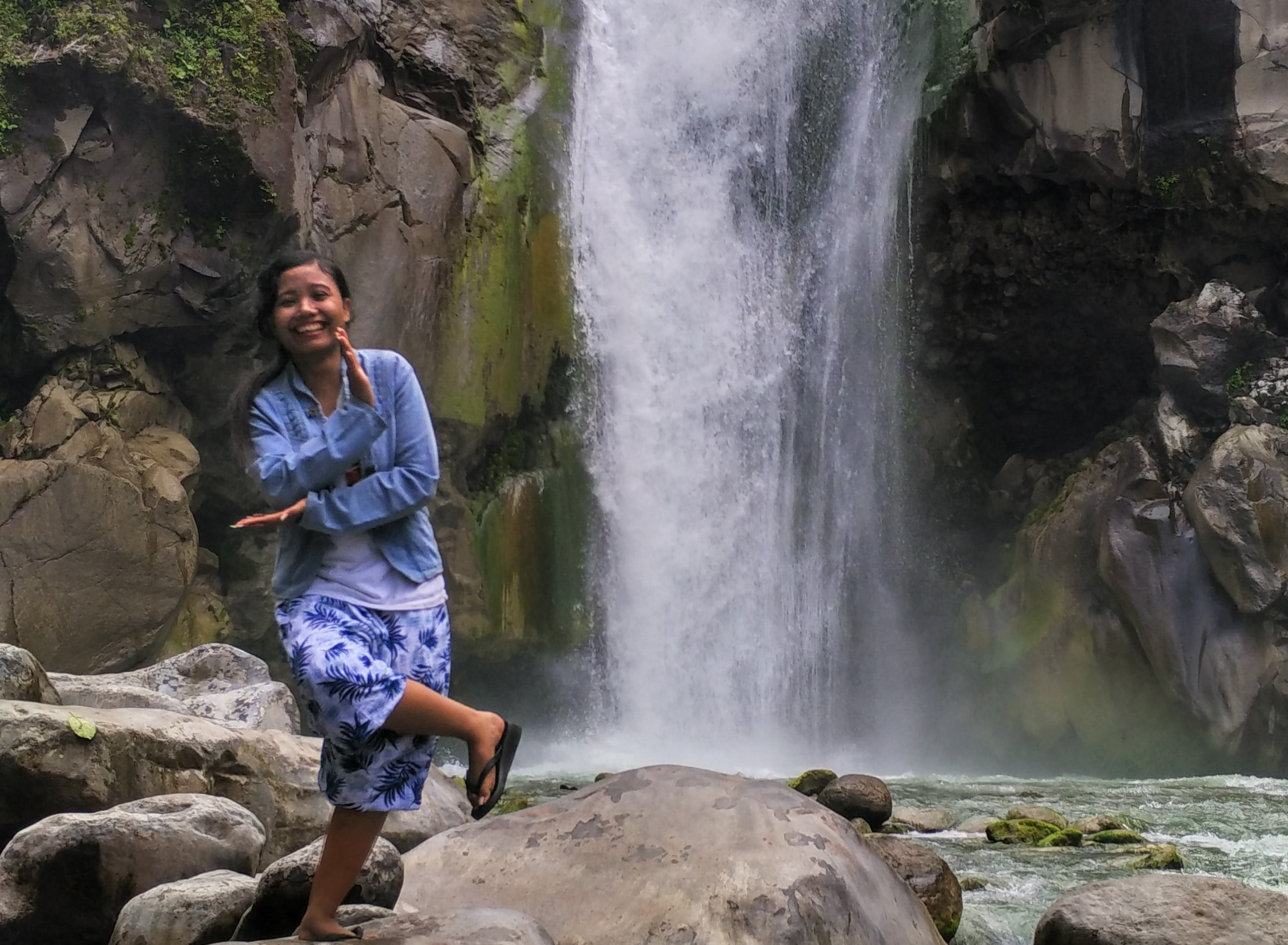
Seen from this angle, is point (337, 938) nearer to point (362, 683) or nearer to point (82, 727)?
point (362, 683)

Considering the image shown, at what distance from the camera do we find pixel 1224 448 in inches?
489

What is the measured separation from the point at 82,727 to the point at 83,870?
123 centimetres

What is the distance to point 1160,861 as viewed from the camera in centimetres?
711

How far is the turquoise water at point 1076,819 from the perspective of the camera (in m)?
6.14

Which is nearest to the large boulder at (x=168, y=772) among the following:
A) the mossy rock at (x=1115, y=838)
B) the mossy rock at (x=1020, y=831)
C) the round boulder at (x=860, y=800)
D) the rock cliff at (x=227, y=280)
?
the round boulder at (x=860, y=800)

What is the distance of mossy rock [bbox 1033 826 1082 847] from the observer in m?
7.92

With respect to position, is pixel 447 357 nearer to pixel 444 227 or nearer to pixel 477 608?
pixel 444 227

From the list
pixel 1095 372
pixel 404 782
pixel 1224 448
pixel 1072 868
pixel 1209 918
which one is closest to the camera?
pixel 404 782

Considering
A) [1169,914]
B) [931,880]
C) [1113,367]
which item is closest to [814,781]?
[931,880]

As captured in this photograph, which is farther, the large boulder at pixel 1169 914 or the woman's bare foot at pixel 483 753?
the large boulder at pixel 1169 914

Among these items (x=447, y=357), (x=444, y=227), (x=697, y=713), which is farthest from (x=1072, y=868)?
(x=444, y=227)

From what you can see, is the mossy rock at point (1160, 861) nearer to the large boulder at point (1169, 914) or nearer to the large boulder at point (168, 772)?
the large boulder at point (1169, 914)

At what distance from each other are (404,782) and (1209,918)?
2815 millimetres

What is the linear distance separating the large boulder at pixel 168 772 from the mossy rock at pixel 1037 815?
4312mm
